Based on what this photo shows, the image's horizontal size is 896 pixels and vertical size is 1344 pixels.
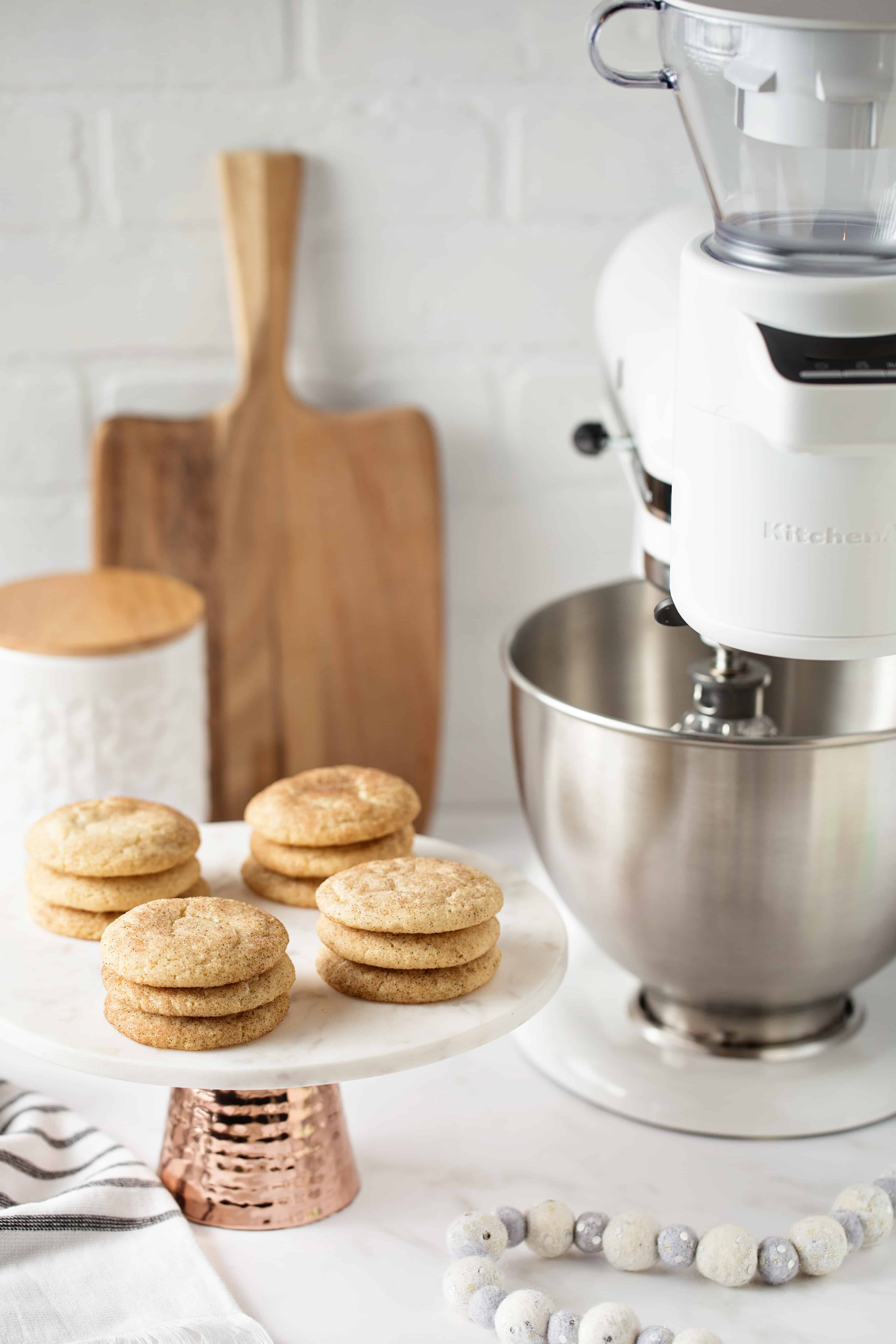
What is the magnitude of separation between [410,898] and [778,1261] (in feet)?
0.85

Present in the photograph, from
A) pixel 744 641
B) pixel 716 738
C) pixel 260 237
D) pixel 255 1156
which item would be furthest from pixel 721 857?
pixel 260 237

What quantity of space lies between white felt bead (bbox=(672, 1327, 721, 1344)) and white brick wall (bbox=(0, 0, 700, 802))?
70cm

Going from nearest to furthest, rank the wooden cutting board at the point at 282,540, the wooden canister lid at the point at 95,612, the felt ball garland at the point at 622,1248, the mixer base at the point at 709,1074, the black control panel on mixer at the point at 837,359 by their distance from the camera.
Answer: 1. the black control panel on mixer at the point at 837,359
2. the felt ball garland at the point at 622,1248
3. the mixer base at the point at 709,1074
4. the wooden canister lid at the point at 95,612
5. the wooden cutting board at the point at 282,540

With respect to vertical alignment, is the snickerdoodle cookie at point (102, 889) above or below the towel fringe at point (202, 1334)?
above

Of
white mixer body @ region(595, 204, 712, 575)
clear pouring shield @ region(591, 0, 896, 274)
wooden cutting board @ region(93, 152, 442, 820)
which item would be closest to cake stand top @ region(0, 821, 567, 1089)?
white mixer body @ region(595, 204, 712, 575)

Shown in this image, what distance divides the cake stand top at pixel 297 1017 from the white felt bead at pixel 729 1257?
0.49ft

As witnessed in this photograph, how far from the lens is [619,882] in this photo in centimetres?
81

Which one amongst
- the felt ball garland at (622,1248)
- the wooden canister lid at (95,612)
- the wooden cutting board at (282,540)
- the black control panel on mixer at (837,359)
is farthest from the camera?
the wooden cutting board at (282,540)

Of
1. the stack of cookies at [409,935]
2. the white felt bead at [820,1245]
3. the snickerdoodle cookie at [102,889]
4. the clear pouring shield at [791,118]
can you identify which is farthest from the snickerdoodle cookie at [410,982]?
the clear pouring shield at [791,118]

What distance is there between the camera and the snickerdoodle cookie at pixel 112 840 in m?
0.70

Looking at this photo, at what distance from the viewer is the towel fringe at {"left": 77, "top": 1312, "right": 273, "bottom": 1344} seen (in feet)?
2.06

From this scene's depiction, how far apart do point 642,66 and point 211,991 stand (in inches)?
31.1

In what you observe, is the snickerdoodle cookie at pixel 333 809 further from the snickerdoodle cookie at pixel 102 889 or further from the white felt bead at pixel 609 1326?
the white felt bead at pixel 609 1326

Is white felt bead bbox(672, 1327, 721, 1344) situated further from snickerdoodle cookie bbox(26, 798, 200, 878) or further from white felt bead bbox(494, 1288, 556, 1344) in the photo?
snickerdoodle cookie bbox(26, 798, 200, 878)
